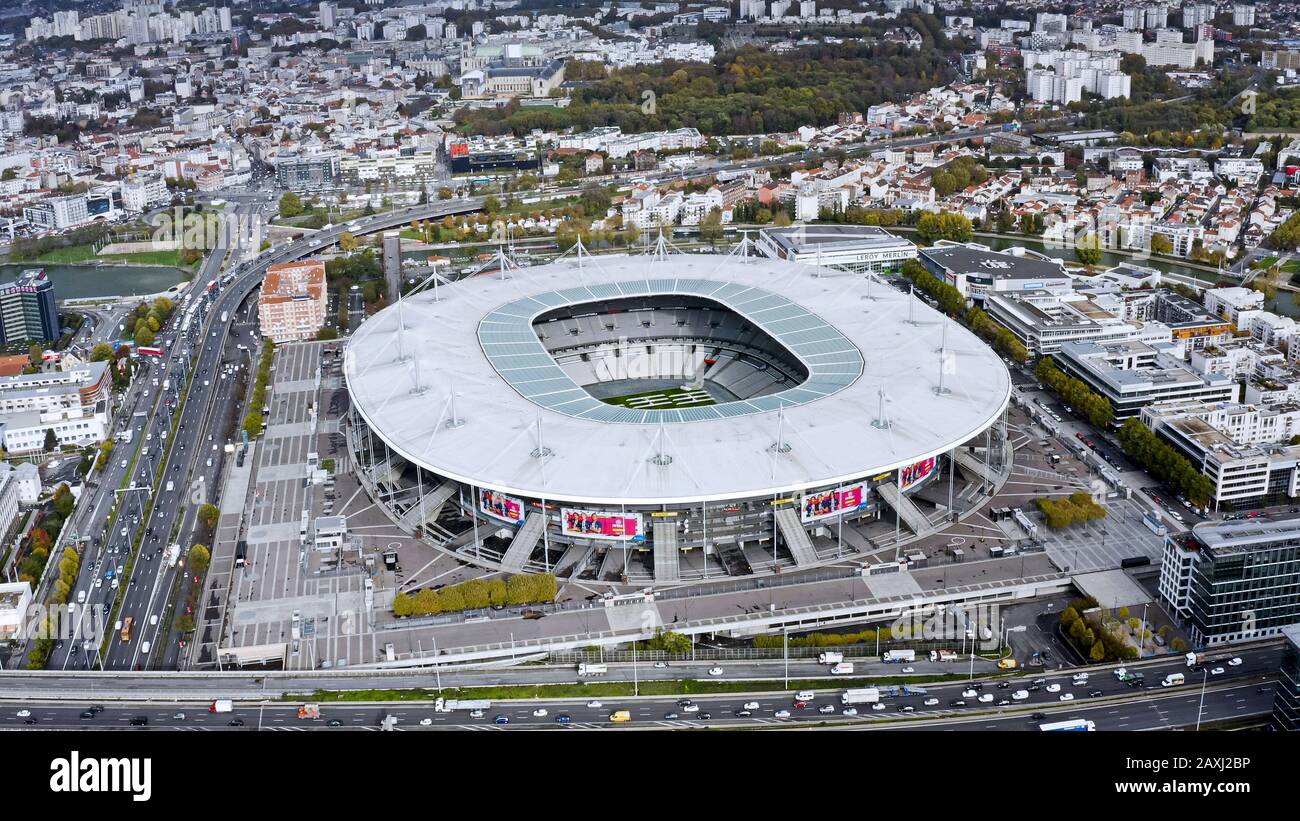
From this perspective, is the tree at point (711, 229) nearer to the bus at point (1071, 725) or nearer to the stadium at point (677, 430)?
the stadium at point (677, 430)

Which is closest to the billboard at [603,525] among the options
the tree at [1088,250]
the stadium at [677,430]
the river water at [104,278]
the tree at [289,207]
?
the stadium at [677,430]

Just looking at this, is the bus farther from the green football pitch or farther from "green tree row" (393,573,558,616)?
the green football pitch

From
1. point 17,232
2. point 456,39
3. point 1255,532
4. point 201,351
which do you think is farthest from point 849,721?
point 456,39

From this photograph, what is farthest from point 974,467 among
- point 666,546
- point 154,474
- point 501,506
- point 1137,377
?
point 154,474

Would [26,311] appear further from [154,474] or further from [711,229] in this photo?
[711,229]

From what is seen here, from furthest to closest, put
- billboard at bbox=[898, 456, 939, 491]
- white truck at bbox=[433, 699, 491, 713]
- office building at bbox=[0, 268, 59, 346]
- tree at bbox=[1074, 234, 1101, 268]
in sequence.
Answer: tree at bbox=[1074, 234, 1101, 268], office building at bbox=[0, 268, 59, 346], billboard at bbox=[898, 456, 939, 491], white truck at bbox=[433, 699, 491, 713]

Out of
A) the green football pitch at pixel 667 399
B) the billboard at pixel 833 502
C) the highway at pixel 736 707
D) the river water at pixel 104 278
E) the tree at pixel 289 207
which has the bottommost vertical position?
the highway at pixel 736 707

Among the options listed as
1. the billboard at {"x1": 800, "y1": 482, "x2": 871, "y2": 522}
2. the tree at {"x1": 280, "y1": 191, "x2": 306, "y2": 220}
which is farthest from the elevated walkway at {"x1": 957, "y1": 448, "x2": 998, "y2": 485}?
the tree at {"x1": 280, "y1": 191, "x2": 306, "y2": 220}
